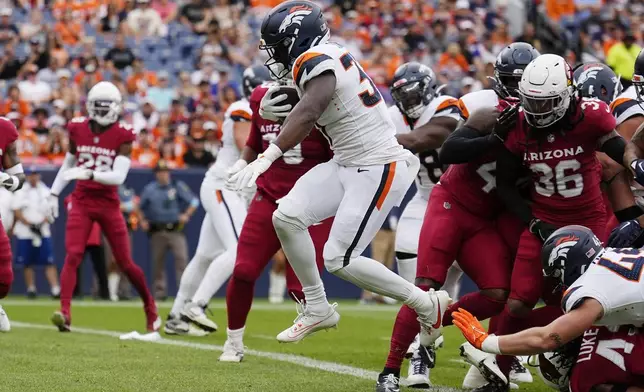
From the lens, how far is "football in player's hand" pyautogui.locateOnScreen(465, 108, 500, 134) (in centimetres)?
567

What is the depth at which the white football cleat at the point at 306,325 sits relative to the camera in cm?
584

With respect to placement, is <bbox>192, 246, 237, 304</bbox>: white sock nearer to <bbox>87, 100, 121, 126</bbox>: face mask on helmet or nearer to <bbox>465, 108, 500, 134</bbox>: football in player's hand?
<bbox>87, 100, 121, 126</bbox>: face mask on helmet

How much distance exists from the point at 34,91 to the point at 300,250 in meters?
11.3

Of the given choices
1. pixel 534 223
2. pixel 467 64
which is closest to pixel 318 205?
pixel 534 223

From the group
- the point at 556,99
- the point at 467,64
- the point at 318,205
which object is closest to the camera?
the point at 556,99

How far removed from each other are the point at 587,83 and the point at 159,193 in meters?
8.43

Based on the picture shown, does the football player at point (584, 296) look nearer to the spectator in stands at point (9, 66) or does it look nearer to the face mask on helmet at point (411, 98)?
the face mask on helmet at point (411, 98)

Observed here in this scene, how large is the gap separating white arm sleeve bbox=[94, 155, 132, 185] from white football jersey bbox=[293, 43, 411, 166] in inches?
141

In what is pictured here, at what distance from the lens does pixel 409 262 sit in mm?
7449

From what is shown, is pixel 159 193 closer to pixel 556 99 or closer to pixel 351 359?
pixel 351 359

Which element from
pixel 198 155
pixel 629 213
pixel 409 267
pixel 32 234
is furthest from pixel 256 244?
pixel 198 155

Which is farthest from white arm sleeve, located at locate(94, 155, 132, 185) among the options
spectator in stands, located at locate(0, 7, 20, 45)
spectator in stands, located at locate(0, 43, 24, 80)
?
spectator in stands, located at locate(0, 7, 20, 45)

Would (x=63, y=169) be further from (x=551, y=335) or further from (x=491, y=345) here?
(x=551, y=335)

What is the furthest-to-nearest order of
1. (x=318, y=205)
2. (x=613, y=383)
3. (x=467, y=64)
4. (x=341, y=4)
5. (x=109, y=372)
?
(x=341, y=4) < (x=467, y=64) < (x=109, y=372) < (x=318, y=205) < (x=613, y=383)
